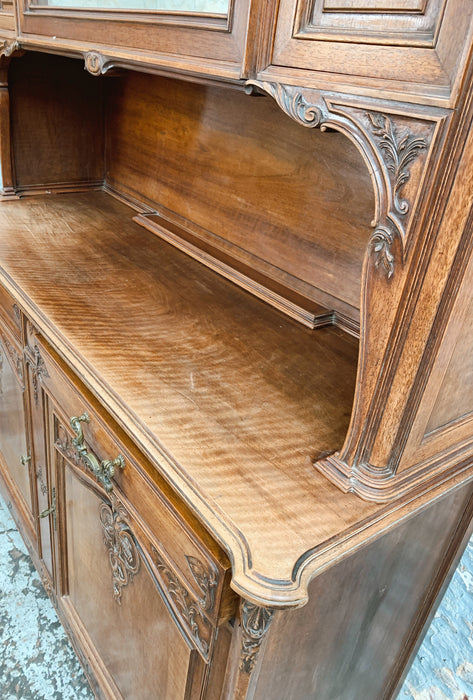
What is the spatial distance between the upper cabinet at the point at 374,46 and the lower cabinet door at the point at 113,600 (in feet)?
1.87

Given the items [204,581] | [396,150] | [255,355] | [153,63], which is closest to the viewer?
[396,150]

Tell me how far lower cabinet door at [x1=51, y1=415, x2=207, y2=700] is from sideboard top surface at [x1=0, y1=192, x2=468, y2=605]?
0.17m

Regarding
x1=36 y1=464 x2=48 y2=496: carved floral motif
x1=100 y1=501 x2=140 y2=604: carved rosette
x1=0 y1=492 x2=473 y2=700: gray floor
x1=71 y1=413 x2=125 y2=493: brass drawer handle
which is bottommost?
x1=0 y1=492 x2=473 y2=700: gray floor

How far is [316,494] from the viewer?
21.8 inches

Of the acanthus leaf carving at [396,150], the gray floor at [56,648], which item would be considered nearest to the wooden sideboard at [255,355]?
the acanthus leaf carving at [396,150]

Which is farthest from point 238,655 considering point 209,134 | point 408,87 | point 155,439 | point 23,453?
point 209,134

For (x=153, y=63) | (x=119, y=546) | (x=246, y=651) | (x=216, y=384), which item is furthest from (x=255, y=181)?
(x=246, y=651)

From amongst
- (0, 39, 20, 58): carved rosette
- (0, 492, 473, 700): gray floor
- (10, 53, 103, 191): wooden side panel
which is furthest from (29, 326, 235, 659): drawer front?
(10, 53, 103, 191): wooden side panel

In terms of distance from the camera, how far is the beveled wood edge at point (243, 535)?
453 millimetres

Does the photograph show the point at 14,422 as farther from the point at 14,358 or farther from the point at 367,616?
the point at 367,616

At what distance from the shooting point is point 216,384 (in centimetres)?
72

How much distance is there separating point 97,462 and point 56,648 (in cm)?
72

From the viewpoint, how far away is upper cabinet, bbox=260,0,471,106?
1.29 feet

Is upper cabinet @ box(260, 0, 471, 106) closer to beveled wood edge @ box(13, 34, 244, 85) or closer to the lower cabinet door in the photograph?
beveled wood edge @ box(13, 34, 244, 85)
